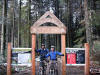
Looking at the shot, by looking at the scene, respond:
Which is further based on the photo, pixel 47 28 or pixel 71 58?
pixel 47 28

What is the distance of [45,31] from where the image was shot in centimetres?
928

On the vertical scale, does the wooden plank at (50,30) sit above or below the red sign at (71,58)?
above

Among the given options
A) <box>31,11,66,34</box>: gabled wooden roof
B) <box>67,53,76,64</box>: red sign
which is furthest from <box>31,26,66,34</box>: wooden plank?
<box>67,53,76,64</box>: red sign

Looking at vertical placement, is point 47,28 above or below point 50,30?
above

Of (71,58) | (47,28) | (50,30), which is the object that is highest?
(47,28)

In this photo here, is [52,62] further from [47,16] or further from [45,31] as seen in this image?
[47,16]

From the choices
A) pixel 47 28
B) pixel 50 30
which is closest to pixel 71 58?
pixel 50 30

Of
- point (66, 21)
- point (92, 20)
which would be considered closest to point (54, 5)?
point (66, 21)

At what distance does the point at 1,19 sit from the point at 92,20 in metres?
8.64

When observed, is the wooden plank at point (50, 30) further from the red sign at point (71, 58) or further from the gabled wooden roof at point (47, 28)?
the red sign at point (71, 58)

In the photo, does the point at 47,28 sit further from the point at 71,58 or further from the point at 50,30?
the point at 71,58

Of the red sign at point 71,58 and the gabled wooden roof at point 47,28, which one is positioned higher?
the gabled wooden roof at point 47,28

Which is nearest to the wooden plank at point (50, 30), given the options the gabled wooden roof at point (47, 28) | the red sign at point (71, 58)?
the gabled wooden roof at point (47, 28)

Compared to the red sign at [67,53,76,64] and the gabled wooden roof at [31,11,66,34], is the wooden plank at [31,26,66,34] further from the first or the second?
the red sign at [67,53,76,64]
